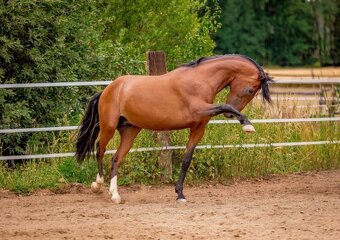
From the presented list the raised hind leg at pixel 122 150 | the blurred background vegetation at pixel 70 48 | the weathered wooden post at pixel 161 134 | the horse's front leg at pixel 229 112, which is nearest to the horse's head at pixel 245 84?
the horse's front leg at pixel 229 112

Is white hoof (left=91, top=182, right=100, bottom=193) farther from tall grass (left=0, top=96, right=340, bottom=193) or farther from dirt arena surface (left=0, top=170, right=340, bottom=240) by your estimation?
tall grass (left=0, top=96, right=340, bottom=193)

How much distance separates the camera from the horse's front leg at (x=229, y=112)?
10570mm

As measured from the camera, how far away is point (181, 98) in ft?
36.1

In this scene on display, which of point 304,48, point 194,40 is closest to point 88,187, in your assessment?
point 194,40

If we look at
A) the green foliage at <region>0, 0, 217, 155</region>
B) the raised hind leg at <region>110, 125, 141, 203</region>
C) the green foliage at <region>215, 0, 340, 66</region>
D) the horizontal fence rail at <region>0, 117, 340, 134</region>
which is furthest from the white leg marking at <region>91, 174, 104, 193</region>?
the green foliage at <region>215, 0, 340, 66</region>

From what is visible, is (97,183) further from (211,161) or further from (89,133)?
(211,161)

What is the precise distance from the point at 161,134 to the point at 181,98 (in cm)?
176

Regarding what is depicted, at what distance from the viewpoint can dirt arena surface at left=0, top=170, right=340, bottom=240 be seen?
28.7 feet

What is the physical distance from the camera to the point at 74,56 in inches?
535

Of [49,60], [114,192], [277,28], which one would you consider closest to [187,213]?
[114,192]

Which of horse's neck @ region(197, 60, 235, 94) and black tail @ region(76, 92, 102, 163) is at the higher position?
horse's neck @ region(197, 60, 235, 94)

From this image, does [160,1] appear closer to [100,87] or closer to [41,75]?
[100,87]

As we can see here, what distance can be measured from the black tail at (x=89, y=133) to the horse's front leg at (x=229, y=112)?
170cm

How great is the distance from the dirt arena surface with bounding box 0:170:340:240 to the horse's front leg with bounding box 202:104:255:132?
3.12 feet
